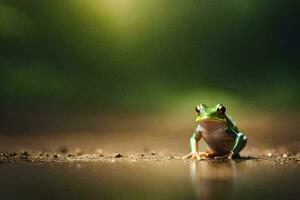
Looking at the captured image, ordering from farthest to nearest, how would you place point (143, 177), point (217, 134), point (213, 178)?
1. point (217, 134)
2. point (143, 177)
3. point (213, 178)

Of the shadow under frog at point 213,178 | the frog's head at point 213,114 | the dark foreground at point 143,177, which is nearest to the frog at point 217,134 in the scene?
the frog's head at point 213,114

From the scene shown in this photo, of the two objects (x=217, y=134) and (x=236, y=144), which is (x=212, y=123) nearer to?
(x=217, y=134)

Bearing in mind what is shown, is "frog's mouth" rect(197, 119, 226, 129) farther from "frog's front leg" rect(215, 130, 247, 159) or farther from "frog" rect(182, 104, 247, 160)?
"frog's front leg" rect(215, 130, 247, 159)

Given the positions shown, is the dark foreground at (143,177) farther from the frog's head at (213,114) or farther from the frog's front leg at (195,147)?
the frog's head at (213,114)

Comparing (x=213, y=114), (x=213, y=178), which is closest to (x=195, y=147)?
(x=213, y=114)

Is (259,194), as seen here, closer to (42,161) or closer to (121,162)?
(121,162)

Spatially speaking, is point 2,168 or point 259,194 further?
point 2,168

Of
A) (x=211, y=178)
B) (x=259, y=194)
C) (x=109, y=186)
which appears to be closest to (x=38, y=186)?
(x=109, y=186)
